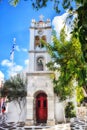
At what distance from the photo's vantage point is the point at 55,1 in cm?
332

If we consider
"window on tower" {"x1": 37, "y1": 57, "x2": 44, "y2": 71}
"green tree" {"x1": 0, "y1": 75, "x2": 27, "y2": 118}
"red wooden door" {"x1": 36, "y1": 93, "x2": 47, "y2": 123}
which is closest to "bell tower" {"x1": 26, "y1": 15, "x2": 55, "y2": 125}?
"red wooden door" {"x1": 36, "y1": 93, "x2": 47, "y2": 123}

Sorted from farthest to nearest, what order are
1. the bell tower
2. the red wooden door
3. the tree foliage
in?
1. the tree foliage
2. the red wooden door
3. the bell tower

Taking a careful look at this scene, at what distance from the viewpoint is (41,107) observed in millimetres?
18781

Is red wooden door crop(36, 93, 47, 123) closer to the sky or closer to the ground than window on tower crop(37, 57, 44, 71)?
closer to the ground

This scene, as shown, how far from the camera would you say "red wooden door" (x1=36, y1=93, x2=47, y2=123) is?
18484mm

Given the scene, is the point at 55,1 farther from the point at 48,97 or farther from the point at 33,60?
the point at 33,60

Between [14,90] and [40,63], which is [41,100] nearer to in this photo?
[14,90]

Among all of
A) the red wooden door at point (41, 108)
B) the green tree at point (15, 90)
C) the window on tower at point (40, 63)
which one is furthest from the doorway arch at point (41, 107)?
the window on tower at point (40, 63)

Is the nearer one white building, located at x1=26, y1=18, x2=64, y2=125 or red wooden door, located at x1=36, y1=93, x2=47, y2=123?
white building, located at x1=26, y1=18, x2=64, y2=125

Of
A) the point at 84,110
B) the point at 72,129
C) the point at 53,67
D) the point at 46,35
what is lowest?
the point at 72,129

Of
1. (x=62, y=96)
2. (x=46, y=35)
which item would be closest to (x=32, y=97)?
(x=62, y=96)

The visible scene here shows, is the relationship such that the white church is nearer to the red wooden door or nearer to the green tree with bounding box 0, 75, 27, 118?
the red wooden door

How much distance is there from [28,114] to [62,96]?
2.94 metres

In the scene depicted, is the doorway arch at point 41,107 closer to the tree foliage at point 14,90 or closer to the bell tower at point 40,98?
the bell tower at point 40,98
